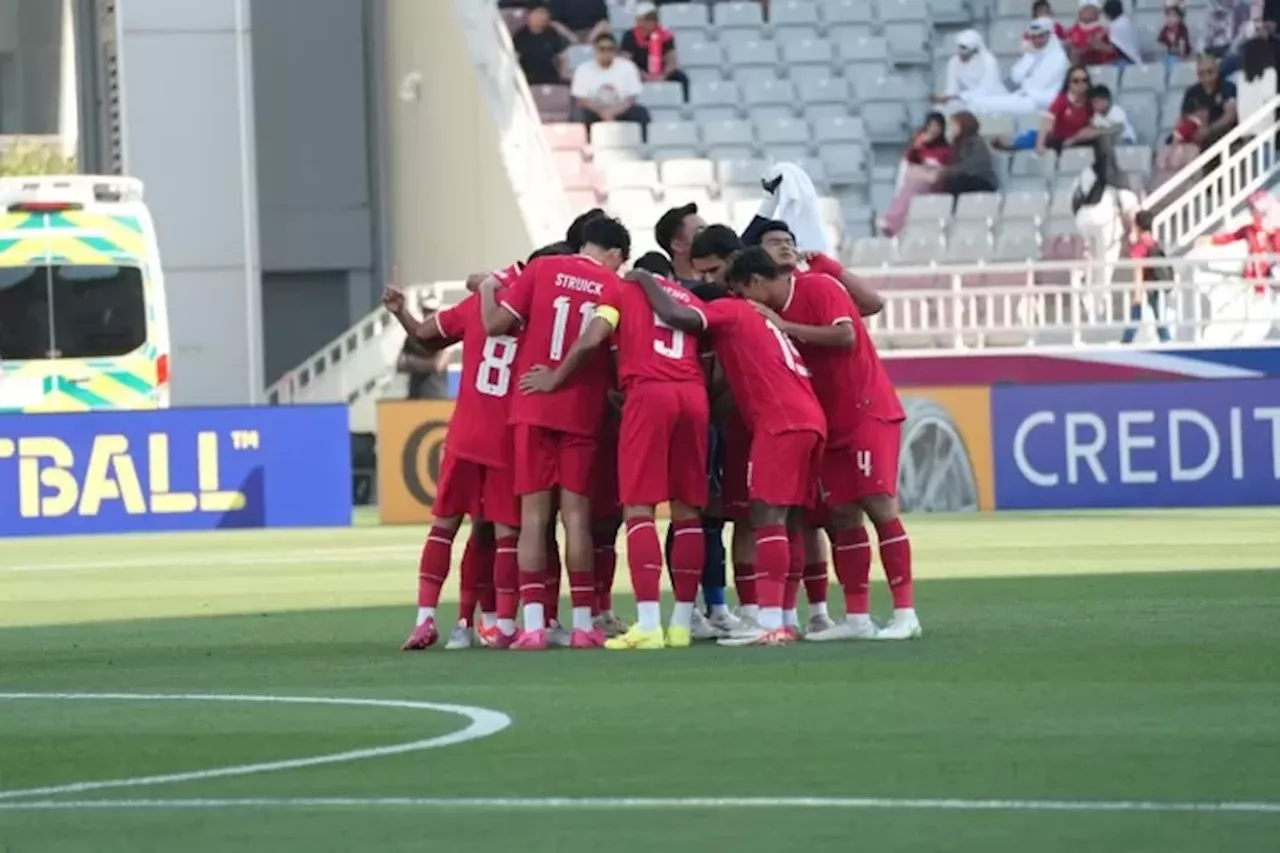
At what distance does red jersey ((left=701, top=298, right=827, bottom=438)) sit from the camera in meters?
13.2

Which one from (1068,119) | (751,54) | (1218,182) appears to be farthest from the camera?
(751,54)

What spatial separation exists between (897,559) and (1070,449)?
1508 centimetres

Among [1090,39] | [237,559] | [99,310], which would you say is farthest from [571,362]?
[1090,39]

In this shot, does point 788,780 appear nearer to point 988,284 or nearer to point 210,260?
point 988,284

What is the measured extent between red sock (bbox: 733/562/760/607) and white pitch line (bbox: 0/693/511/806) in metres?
3.13

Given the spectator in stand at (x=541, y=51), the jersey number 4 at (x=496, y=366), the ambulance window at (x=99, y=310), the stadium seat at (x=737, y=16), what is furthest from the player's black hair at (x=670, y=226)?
the stadium seat at (x=737, y=16)

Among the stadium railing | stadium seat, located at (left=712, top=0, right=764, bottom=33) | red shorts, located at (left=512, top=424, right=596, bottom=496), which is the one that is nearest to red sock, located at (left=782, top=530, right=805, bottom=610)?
red shorts, located at (left=512, top=424, right=596, bottom=496)

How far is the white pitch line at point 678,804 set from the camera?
780 centimetres

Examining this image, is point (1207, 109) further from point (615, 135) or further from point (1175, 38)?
point (615, 135)

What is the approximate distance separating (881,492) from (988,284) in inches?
797

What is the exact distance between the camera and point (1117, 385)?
28109mm

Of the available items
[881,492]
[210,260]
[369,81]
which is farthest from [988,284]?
[881,492]

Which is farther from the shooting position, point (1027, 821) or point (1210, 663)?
point (1210, 663)

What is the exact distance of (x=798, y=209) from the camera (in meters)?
14.3
